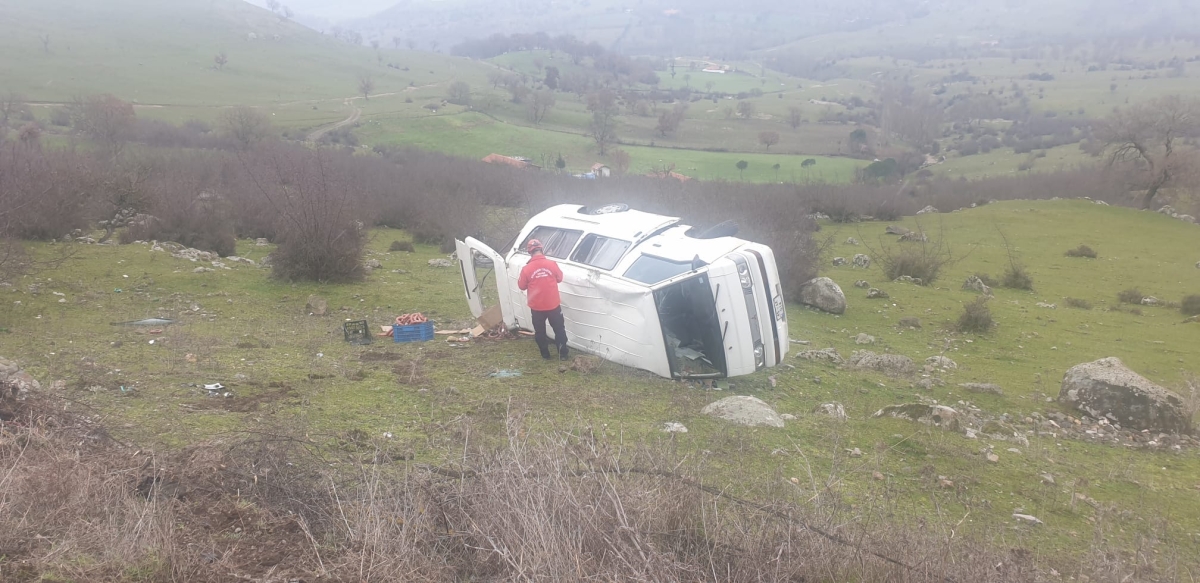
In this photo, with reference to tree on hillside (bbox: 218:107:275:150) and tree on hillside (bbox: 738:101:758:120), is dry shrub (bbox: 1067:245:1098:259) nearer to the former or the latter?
tree on hillside (bbox: 218:107:275:150)

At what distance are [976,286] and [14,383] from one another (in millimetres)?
21958

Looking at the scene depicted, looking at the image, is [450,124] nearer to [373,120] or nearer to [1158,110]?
[373,120]

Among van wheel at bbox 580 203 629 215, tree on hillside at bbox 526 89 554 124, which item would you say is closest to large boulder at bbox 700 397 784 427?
van wheel at bbox 580 203 629 215

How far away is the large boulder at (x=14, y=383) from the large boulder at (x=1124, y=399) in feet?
38.1

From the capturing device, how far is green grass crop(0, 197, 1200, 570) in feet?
19.9

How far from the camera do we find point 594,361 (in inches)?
376

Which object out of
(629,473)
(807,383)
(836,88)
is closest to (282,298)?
(807,383)

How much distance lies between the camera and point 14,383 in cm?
570

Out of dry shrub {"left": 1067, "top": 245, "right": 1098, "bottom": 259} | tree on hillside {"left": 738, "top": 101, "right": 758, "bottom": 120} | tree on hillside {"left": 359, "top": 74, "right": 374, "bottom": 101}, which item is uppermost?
tree on hillside {"left": 359, "top": 74, "right": 374, "bottom": 101}

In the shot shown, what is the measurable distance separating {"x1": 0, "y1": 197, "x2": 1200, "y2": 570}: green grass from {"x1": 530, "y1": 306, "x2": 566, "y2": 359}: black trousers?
309 millimetres

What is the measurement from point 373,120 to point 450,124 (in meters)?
8.24

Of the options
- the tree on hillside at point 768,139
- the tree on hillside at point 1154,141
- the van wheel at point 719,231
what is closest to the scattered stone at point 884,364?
the van wheel at point 719,231

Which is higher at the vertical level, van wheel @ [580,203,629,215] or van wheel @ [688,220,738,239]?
van wheel @ [580,203,629,215]

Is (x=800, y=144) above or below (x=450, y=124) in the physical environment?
below
